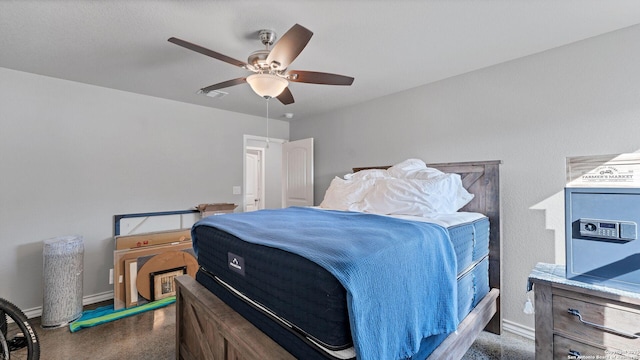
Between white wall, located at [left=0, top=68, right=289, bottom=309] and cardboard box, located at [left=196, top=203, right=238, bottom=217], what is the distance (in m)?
0.23

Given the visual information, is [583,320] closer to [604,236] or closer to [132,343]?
[604,236]

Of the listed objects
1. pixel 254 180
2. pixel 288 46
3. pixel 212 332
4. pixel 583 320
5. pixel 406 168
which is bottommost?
pixel 212 332

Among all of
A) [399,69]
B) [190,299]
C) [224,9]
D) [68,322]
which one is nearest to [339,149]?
[399,69]

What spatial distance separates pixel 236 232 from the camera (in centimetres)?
164

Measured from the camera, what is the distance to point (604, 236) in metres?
1.50

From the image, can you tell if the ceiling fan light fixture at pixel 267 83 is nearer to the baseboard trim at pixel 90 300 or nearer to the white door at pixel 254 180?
the baseboard trim at pixel 90 300

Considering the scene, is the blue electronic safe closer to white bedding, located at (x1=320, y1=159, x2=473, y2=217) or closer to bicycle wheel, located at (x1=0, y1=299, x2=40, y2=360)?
white bedding, located at (x1=320, y1=159, x2=473, y2=217)

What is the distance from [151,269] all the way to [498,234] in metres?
3.80

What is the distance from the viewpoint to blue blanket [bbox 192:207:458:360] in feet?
3.38

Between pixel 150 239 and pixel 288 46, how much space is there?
121 inches

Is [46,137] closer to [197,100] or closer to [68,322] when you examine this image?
[197,100]

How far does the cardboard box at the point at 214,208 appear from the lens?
3.95 m

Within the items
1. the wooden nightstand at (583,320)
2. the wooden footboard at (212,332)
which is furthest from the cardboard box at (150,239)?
the wooden nightstand at (583,320)

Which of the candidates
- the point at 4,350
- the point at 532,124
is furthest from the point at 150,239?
the point at 532,124
